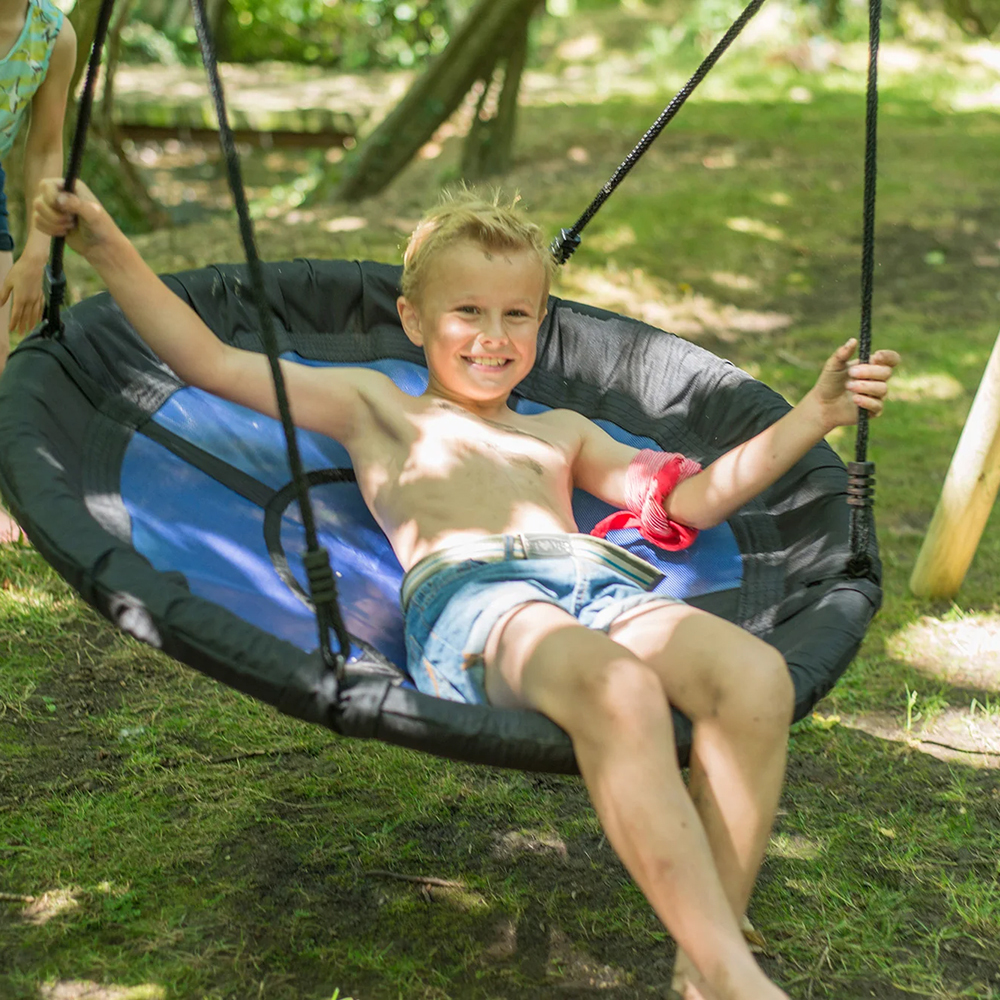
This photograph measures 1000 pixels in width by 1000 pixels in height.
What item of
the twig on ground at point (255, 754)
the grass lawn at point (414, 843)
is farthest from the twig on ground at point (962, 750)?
the twig on ground at point (255, 754)

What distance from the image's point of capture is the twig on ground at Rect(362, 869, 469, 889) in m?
2.11

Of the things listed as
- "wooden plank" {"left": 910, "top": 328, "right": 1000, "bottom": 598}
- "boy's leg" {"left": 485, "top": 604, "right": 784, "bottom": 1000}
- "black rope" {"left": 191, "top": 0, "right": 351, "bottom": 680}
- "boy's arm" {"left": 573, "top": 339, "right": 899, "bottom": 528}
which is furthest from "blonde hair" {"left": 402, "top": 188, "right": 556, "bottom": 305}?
"wooden plank" {"left": 910, "top": 328, "right": 1000, "bottom": 598}

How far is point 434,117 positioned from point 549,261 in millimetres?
4250

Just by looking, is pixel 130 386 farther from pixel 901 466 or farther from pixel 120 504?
pixel 901 466

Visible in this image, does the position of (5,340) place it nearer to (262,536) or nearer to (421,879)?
(262,536)

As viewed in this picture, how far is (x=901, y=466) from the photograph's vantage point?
13.3ft

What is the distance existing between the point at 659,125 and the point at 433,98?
406 centimetres

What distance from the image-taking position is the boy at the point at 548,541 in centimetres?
151

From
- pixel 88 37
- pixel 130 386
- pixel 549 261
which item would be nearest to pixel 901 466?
pixel 549 261

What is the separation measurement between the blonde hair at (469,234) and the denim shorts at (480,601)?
612 mm

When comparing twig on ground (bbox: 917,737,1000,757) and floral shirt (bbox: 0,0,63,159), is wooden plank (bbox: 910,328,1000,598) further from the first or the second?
floral shirt (bbox: 0,0,63,159)

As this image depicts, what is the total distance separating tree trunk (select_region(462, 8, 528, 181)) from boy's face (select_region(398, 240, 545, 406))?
173 inches

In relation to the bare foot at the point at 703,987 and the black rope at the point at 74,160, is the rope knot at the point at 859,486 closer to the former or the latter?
the bare foot at the point at 703,987

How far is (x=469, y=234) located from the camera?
2221 mm
